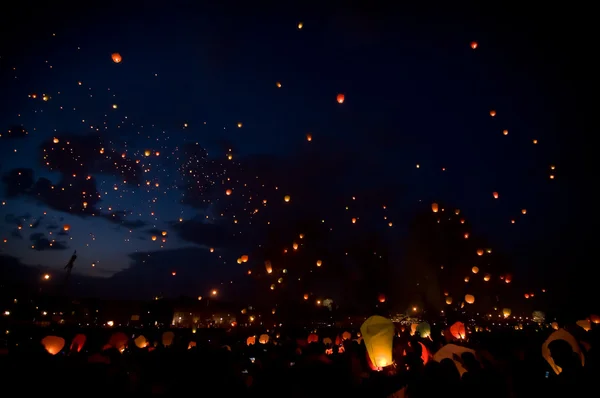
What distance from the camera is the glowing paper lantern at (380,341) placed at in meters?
4.02

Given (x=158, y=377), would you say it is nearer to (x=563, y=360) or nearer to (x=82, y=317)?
(x=563, y=360)

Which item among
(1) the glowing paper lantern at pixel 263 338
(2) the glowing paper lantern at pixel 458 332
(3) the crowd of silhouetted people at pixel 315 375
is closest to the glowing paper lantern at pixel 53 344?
(3) the crowd of silhouetted people at pixel 315 375

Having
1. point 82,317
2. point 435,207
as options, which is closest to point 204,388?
point 435,207

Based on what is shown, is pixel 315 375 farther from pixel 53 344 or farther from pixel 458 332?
pixel 458 332

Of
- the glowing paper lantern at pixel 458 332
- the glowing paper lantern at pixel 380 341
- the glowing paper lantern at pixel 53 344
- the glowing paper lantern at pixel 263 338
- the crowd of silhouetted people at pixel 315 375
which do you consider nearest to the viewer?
the crowd of silhouetted people at pixel 315 375

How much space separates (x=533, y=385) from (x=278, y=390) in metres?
2.57

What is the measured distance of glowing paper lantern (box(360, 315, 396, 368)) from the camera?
4.02 metres

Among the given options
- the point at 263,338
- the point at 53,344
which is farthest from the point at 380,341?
the point at 263,338

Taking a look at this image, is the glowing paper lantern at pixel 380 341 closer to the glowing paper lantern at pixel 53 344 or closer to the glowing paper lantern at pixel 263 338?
the glowing paper lantern at pixel 53 344

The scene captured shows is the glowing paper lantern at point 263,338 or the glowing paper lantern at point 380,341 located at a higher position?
the glowing paper lantern at point 263,338

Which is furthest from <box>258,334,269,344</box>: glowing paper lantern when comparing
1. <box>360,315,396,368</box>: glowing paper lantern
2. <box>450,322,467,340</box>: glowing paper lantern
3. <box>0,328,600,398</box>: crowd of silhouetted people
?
<box>360,315,396,368</box>: glowing paper lantern

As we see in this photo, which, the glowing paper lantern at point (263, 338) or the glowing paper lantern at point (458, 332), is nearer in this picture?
the glowing paper lantern at point (458, 332)

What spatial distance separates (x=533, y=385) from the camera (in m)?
2.76

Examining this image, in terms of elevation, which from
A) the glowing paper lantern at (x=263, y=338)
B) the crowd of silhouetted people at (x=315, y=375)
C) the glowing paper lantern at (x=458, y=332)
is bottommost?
the crowd of silhouetted people at (x=315, y=375)
